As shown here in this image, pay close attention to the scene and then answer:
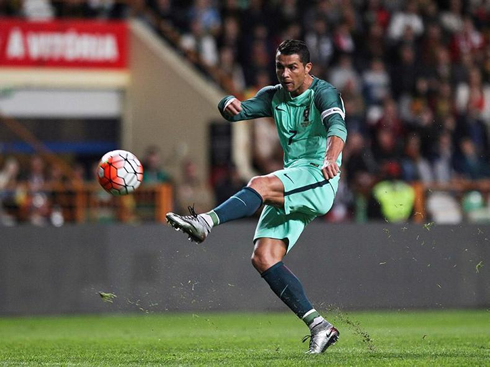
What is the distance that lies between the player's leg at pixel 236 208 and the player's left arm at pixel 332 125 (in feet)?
1.54

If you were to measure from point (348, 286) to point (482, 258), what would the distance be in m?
2.14

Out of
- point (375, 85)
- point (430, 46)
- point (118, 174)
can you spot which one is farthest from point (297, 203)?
point (430, 46)

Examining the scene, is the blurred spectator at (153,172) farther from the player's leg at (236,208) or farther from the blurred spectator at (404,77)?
the player's leg at (236,208)

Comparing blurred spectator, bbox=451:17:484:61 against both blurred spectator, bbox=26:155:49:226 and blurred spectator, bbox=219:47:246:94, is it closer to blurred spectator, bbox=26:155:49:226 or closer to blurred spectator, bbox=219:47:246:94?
blurred spectator, bbox=219:47:246:94

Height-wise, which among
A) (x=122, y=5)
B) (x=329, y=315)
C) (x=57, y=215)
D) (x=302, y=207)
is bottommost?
(x=329, y=315)

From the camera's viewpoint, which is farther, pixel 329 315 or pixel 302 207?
pixel 329 315

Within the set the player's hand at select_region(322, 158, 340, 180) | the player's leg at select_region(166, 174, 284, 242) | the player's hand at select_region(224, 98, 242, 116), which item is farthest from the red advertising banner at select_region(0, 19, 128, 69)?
the player's hand at select_region(322, 158, 340, 180)

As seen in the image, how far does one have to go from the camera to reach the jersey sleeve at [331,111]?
8.00m

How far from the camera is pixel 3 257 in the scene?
14688mm

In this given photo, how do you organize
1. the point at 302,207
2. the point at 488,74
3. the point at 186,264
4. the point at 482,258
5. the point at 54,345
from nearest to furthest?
the point at 302,207, the point at 54,345, the point at 186,264, the point at 482,258, the point at 488,74

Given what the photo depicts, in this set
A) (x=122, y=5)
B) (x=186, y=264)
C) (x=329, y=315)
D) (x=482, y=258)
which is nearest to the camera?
(x=329, y=315)

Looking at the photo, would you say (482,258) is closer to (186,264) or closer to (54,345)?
(186,264)

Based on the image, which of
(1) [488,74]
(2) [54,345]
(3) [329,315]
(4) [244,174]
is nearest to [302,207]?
(2) [54,345]

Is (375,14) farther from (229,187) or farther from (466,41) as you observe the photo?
(229,187)
